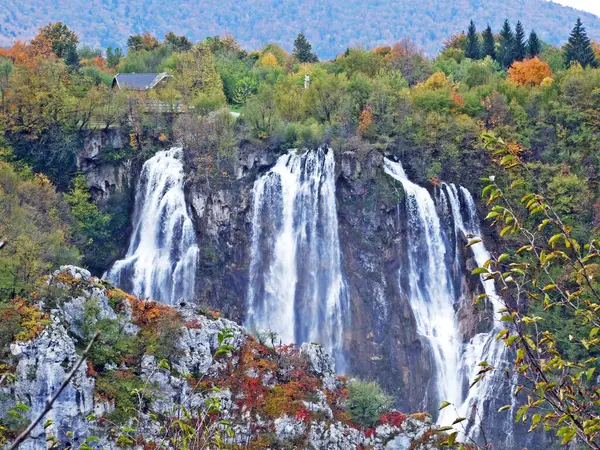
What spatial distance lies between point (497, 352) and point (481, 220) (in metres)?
8.51

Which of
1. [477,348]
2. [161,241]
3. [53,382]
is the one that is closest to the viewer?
[53,382]

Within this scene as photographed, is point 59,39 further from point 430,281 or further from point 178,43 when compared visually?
point 430,281

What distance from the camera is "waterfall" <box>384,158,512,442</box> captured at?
49.3 m

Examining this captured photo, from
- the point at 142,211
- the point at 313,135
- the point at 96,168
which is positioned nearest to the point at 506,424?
the point at 313,135

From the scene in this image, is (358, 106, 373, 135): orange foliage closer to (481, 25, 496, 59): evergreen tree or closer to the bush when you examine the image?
the bush

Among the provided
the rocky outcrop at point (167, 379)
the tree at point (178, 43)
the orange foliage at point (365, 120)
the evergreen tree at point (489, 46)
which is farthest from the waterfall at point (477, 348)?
the tree at point (178, 43)

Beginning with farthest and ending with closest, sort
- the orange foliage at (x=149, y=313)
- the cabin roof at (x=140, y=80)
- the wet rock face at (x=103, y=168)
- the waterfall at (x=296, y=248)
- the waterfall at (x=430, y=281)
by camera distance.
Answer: the cabin roof at (x=140, y=80) → the wet rock face at (x=103, y=168) → the waterfall at (x=296, y=248) → the waterfall at (x=430, y=281) → the orange foliage at (x=149, y=313)

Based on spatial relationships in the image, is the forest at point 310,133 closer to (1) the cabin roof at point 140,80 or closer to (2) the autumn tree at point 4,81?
(2) the autumn tree at point 4,81

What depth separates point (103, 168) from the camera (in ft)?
183

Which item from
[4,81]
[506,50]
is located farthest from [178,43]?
[4,81]

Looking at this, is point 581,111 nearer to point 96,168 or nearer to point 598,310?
point 96,168

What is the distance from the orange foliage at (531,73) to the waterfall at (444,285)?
1567 centimetres

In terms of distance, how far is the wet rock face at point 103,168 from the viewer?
5544 centimetres

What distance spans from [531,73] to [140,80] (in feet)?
86.6
